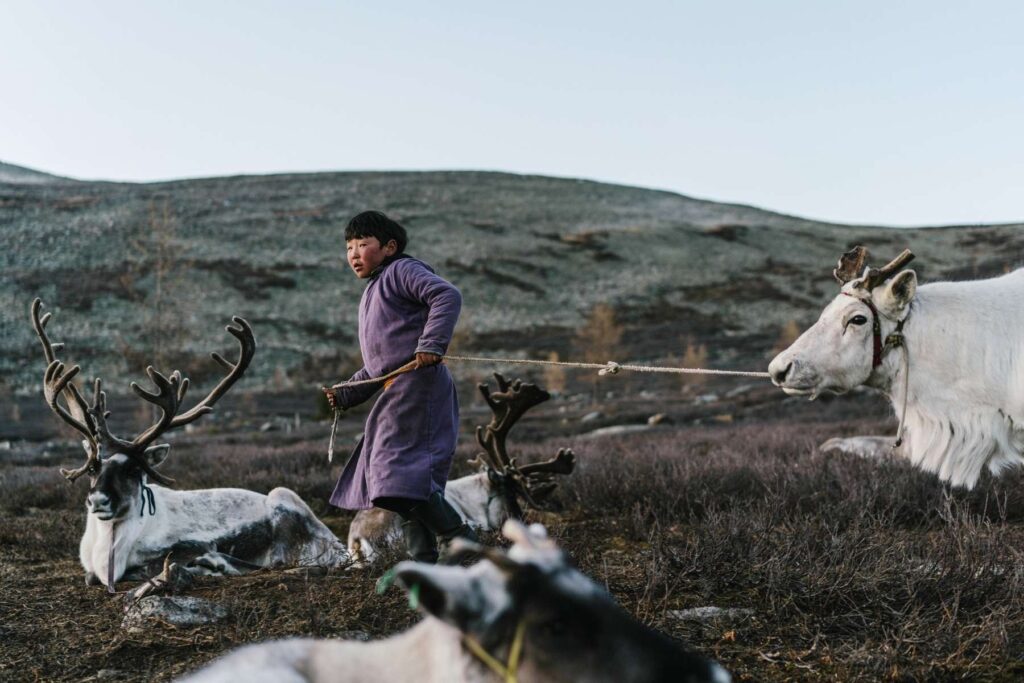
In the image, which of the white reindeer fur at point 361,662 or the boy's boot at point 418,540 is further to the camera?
the boy's boot at point 418,540

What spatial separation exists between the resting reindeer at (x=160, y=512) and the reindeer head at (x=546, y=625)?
3.86 metres

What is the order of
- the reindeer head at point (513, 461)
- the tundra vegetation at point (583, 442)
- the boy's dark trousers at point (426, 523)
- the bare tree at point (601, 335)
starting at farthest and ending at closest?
the bare tree at point (601, 335)
the reindeer head at point (513, 461)
the boy's dark trousers at point (426, 523)
the tundra vegetation at point (583, 442)

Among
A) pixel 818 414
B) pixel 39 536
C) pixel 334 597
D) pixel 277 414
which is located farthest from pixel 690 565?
pixel 277 414

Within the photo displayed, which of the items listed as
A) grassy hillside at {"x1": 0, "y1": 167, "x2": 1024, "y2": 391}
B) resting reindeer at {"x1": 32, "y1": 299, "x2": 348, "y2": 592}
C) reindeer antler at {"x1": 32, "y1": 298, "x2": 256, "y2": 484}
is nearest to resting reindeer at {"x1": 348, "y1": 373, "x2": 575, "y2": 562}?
resting reindeer at {"x1": 32, "y1": 299, "x2": 348, "y2": 592}

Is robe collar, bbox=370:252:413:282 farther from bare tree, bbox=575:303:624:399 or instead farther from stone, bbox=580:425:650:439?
bare tree, bbox=575:303:624:399

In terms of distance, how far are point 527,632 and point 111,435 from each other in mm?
4854

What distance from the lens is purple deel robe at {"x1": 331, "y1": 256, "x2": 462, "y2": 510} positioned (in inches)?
148

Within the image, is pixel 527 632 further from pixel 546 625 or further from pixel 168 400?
pixel 168 400

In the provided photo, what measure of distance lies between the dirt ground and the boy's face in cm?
170

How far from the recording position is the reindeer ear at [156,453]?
19.0ft

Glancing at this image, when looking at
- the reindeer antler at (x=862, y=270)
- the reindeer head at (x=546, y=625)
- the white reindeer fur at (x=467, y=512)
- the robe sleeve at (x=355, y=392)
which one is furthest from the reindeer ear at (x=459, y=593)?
the white reindeer fur at (x=467, y=512)

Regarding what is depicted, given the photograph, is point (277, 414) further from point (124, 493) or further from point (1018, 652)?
point (1018, 652)

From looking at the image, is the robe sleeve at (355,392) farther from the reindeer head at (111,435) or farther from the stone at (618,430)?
the stone at (618,430)

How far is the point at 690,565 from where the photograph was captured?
4203mm
